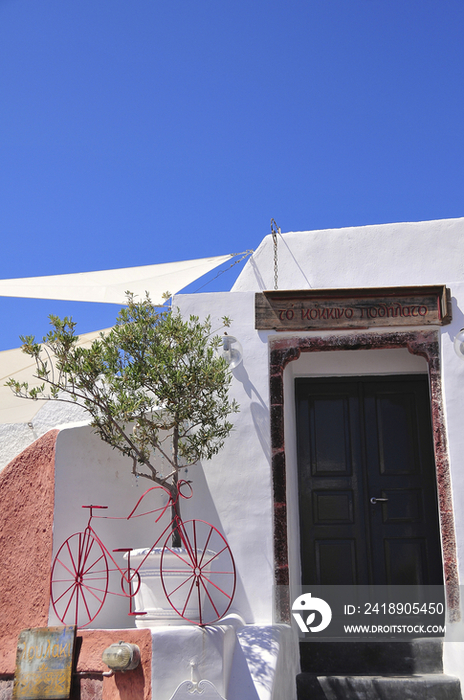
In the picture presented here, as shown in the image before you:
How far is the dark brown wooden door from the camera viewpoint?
553 centimetres

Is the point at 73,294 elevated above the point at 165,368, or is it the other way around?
the point at 73,294

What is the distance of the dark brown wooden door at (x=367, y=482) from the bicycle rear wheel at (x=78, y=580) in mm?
1758

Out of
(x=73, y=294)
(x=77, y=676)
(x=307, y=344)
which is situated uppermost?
(x=73, y=294)

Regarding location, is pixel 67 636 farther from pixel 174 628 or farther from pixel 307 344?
pixel 307 344

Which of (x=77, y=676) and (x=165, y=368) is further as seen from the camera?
(x=165, y=368)

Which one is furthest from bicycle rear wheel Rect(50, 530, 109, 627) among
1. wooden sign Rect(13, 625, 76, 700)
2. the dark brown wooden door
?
the dark brown wooden door

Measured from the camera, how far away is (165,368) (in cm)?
442

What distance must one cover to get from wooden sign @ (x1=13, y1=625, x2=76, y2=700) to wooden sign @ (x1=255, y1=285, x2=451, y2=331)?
9.04 ft

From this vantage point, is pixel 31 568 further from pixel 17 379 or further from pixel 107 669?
pixel 17 379

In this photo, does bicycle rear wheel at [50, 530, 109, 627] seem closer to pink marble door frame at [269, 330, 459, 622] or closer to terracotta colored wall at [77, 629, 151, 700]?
terracotta colored wall at [77, 629, 151, 700]

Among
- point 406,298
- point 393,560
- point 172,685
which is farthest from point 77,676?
point 406,298

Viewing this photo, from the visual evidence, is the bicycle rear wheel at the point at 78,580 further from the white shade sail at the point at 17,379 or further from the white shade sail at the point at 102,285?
the white shade sail at the point at 102,285

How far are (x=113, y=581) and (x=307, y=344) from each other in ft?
8.13

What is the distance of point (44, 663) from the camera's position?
13.5 feet
